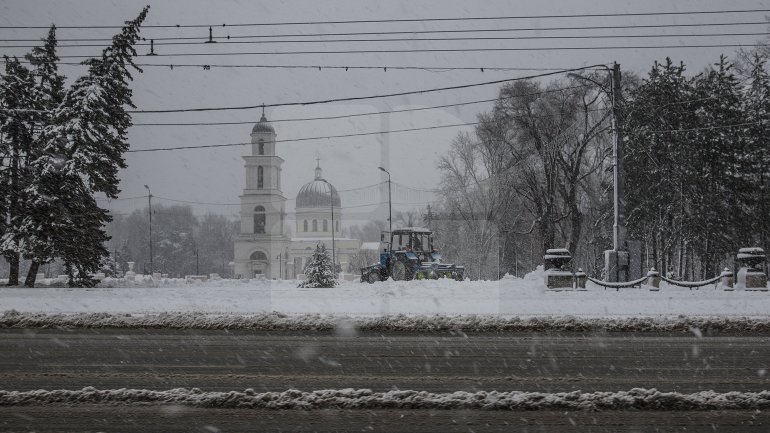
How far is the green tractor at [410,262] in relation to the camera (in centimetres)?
3288

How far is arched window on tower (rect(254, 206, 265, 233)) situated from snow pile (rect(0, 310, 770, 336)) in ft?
256

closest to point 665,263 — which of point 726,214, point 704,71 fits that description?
point 726,214

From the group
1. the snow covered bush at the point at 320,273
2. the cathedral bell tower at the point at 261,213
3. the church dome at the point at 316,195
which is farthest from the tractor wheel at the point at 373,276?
the church dome at the point at 316,195

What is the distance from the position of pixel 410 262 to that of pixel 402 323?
19.6 m

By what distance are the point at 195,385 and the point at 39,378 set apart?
197cm

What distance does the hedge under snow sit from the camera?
44.3ft

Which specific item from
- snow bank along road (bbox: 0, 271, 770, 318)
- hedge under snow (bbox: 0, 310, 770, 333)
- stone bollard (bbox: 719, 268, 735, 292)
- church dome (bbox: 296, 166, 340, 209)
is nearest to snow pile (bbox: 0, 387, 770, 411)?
hedge under snow (bbox: 0, 310, 770, 333)

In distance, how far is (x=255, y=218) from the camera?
3693 inches

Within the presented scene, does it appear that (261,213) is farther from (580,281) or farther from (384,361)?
(384,361)

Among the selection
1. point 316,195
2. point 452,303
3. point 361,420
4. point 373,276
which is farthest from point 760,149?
point 316,195

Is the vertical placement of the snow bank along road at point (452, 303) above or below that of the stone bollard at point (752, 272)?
below

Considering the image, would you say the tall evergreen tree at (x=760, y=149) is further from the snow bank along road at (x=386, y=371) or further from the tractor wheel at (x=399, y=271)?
the snow bank along road at (x=386, y=371)

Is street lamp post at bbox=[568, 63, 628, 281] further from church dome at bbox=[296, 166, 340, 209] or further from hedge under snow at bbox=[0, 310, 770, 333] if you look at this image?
church dome at bbox=[296, 166, 340, 209]

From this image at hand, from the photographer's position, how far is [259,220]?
94188mm
